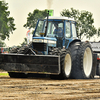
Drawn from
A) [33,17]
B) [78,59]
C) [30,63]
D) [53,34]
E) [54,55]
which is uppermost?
[33,17]

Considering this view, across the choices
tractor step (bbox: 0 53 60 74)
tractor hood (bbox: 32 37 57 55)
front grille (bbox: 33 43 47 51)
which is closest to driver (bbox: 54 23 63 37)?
tractor hood (bbox: 32 37 57 55)

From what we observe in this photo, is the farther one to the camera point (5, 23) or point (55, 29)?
point (5, 23)

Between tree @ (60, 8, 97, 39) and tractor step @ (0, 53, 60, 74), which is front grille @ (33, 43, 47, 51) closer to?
tractor step @ (0, 53, 60, 74)

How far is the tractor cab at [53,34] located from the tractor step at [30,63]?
1060mm

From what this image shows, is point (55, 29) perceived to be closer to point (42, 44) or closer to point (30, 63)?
point (42, 44)

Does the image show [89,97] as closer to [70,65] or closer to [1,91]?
[1,91]

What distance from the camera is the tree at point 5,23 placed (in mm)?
50188

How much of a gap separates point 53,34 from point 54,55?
1.78 meters

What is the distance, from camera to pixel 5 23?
51.1 meters

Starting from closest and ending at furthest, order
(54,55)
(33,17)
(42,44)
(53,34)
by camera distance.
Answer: (54,55)
(42,44)
(53,34)
(33,17)

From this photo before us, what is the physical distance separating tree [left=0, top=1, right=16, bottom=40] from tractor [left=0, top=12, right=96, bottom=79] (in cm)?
3506

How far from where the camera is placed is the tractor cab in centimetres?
1400

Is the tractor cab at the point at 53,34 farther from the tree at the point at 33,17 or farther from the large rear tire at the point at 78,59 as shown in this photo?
the tree at the point at 33,17

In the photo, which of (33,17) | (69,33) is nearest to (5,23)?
(33,17)
